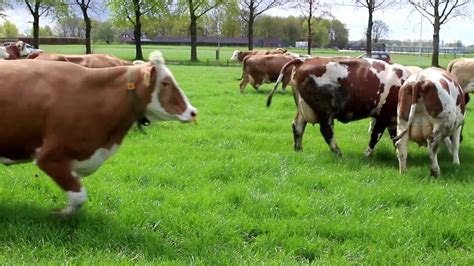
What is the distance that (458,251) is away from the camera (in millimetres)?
5148

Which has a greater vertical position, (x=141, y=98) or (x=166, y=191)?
(x=141, y=98)

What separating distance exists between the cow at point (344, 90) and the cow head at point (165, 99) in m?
3.79

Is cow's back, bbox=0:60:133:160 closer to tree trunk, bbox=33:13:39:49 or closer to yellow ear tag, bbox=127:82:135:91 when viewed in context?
yellow ear tag, bbox=127:82:135:91

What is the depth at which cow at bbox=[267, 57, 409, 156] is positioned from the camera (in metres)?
8.91

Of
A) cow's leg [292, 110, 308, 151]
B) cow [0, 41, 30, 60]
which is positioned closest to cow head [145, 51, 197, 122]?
cow's leg [292, 110, 308, 151]

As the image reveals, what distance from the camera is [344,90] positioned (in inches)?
352

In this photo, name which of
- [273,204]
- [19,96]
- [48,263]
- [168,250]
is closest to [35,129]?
[19,96]

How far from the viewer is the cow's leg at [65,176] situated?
16.8ft

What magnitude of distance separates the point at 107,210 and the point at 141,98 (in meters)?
1.27

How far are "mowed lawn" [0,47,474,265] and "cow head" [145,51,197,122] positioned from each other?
1.02 metres

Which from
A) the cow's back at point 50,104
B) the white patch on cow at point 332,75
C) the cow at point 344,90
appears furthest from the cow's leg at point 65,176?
the white patch on cow at point 332,75

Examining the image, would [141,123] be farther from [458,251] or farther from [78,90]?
[458,251]

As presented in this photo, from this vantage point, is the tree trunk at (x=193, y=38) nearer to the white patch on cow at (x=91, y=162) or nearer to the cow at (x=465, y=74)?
the cow at (x=465, y=74)

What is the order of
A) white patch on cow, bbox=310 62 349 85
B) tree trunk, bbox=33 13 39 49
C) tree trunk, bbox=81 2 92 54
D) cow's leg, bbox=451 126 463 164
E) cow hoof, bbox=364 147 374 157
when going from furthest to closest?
tree trunk, bbox=33 13 39 49 < tree trunk, bbox=81 2 92 54 < cow hoof, bbox=364 147 374 157 < white patch on cow, bbox=310 62 349 85 < cow's leg, bbox=451 126 463 164
